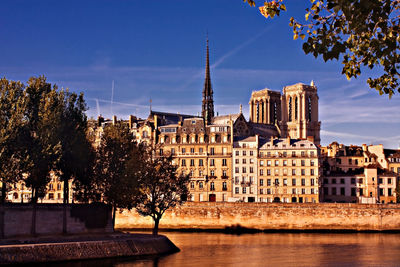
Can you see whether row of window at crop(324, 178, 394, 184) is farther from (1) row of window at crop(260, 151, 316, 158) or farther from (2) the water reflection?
(2) the water reflection

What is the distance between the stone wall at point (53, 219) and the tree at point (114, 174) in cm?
167

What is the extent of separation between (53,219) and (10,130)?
9984mm

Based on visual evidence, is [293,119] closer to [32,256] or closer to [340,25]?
[32,256]

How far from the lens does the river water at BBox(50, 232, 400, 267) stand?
A: 5503 cm

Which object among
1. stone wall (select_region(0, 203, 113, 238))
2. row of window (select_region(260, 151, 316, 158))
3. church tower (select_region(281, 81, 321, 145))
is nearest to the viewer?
stone wall (select_region(0, 203, 113, 238))

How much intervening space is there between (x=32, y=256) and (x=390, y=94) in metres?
38.3

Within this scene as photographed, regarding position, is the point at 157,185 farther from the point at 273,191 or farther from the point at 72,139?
the point at 273,191

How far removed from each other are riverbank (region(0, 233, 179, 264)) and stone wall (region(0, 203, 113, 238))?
1.16m

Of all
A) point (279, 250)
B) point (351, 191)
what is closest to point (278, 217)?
point (351, 191)

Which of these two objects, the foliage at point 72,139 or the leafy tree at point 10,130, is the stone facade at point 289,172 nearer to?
the foliage at point 72,139

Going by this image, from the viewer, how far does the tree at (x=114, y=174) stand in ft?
211

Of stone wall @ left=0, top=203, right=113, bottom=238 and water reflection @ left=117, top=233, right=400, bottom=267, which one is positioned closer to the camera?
water reflection @ left=117, top=233, right=400, bottom=267

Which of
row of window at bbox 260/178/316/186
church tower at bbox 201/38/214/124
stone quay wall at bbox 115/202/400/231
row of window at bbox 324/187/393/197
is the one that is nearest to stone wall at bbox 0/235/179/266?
stone quay wall at bbox 115/202/400/231

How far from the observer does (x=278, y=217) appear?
312 ft
